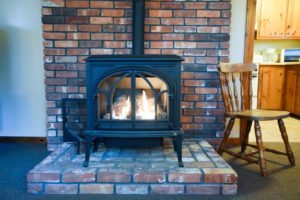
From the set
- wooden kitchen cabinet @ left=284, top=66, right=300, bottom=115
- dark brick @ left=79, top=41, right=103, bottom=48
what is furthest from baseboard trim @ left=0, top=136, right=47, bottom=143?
wooden kitchen cabinet @ left=284, top=66, right=300, bottom=115

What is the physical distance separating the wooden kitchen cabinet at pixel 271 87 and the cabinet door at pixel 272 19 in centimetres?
59

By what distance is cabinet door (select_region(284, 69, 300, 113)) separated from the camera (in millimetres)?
4172

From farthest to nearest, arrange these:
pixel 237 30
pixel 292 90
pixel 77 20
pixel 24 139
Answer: pixel 292 90 → pixel 24 139 → pixel 237 30 → pixel 77 20

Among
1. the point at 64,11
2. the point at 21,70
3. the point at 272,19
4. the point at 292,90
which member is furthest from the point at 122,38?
the point at 272,19

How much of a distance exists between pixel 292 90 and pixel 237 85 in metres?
2.31

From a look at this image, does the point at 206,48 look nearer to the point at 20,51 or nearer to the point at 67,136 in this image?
the point at 67,136

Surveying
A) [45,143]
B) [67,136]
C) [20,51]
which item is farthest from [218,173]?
[20,51]

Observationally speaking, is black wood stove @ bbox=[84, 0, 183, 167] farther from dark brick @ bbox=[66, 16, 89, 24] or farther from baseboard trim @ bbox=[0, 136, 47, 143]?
baseboard trim @ bbox=[0, 136, 47, 143]

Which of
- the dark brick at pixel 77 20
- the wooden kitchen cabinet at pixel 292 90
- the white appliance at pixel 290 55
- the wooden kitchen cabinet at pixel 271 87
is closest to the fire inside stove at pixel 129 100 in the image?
the dark brick at pixel 77 20

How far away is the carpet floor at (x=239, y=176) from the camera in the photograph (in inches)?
60.5

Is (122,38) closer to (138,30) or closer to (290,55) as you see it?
(138,30)

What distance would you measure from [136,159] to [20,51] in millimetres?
1514

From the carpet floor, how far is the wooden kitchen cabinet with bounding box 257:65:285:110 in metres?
2.33

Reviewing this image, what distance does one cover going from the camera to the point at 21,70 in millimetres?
2441
